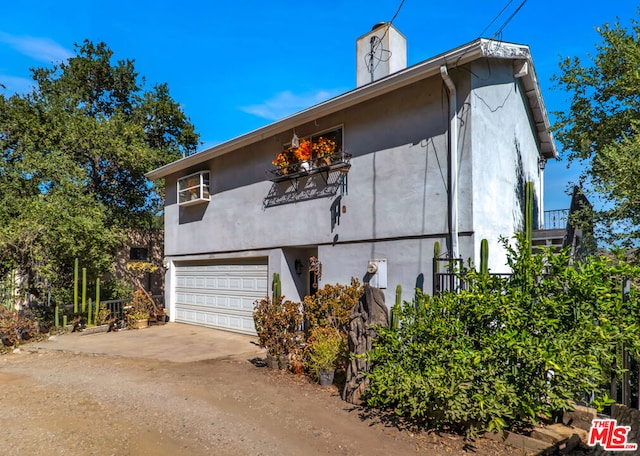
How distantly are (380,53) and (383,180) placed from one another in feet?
11.4

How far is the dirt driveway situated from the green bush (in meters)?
0.44

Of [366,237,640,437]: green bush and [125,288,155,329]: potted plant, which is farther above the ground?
[366,237,640,437]: green bush

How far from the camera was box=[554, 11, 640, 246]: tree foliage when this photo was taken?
589cm

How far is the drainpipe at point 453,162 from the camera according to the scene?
6.46 m

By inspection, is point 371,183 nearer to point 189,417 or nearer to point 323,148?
point 323,148

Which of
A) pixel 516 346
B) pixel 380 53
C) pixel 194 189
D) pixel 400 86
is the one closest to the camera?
pixel 516 346

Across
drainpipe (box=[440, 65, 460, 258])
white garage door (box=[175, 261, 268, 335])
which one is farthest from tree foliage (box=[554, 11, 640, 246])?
white garage door (box=[175, 261, 268, 335])

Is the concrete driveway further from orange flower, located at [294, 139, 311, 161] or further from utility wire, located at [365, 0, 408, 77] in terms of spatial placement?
utility wire, located at [365, 0, 408, 77]

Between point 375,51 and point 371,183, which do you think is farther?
point 375,51

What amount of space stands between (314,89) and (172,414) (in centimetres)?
940

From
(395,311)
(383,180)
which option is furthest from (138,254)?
(395,311)

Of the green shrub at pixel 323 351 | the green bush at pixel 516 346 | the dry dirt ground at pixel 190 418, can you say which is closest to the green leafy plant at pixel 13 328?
the dry dirt ground at pixel 190 418

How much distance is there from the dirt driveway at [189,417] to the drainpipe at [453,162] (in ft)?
10.3

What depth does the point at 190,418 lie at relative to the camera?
4.70 metres
